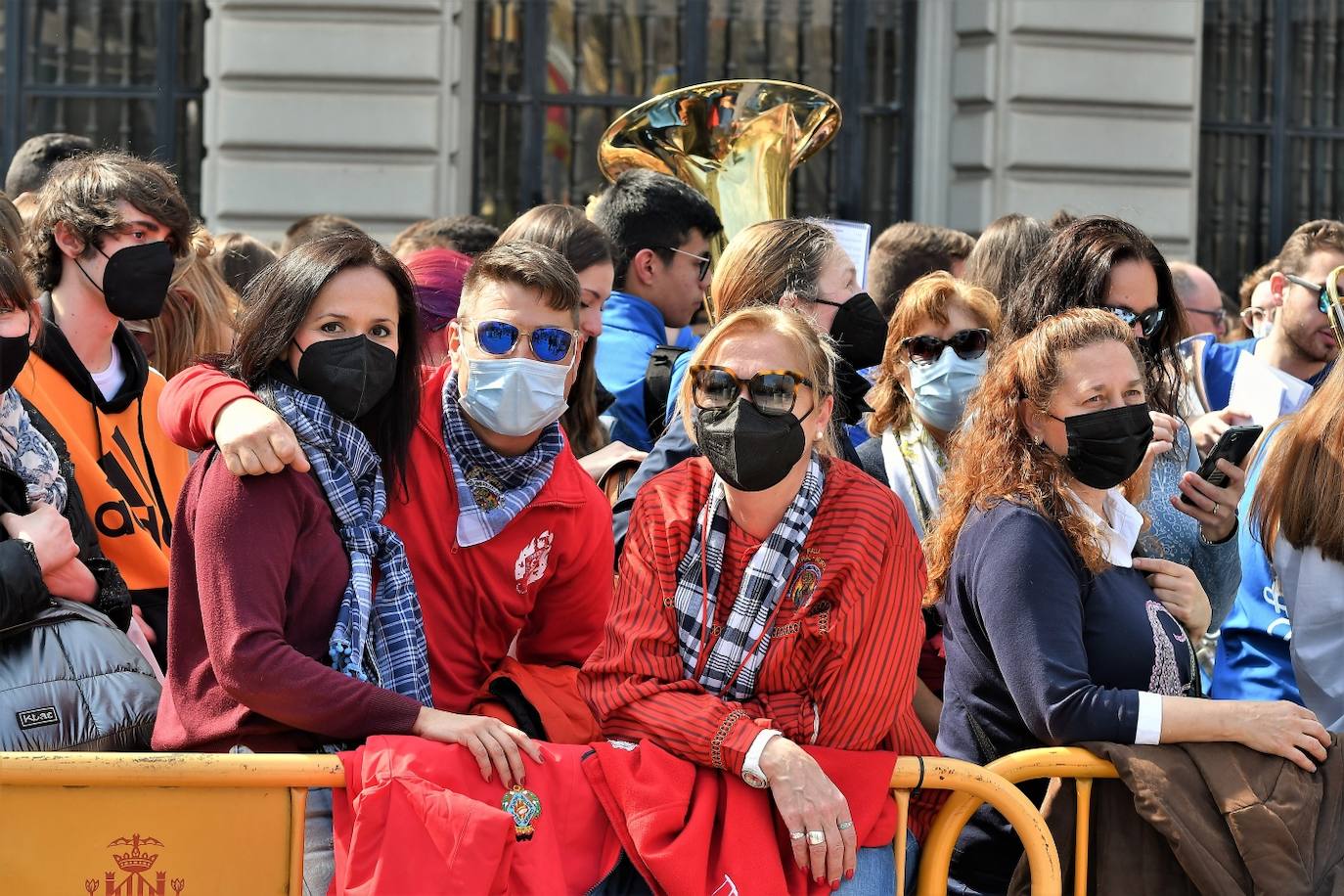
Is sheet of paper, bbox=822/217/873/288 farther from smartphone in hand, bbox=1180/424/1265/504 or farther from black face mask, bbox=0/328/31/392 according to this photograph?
black face mask, bbox=0/328/31/392

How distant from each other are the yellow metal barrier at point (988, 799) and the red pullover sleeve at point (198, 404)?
1.54 meters

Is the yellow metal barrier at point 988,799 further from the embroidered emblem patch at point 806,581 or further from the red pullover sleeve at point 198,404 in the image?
the red pullover sleeve at point 198,404

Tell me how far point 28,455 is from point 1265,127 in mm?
10698

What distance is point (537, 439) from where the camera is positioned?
3730mm

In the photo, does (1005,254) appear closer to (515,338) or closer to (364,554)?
(515,338)

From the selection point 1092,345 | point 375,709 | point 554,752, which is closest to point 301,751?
point 375,709

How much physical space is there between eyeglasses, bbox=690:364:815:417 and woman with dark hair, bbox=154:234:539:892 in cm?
67

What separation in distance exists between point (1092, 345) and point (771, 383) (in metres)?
0.85

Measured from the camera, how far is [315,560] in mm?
3248

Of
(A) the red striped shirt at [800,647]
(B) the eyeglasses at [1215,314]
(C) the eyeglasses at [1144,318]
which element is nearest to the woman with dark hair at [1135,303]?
(C) the eyeglasses at [1144,318]

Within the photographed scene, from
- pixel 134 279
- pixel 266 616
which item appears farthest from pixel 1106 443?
pixel 134 279

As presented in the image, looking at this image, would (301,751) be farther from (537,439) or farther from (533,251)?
(533,251)

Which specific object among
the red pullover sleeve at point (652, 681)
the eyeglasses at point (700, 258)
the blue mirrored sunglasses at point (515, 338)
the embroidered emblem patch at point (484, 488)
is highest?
the eyeglasses at point (700, 258)

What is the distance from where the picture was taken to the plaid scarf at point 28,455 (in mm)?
3500
